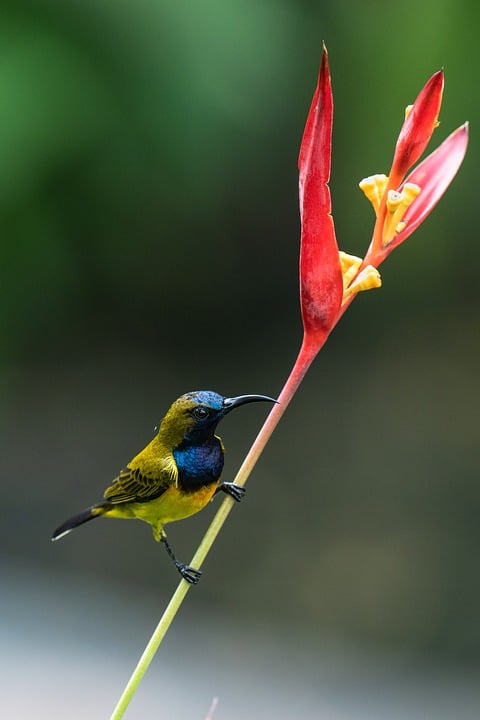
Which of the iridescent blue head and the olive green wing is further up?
the iridescent blue head

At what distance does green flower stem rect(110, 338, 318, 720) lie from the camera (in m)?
0.29

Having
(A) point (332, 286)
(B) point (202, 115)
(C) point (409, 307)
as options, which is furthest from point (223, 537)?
(A) point (332, 286)

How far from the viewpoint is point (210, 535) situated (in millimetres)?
294

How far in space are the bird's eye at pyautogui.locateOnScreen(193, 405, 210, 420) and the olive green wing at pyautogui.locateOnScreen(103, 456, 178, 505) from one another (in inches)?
2.1

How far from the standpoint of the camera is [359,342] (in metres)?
2.81

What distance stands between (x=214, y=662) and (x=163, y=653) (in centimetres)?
14

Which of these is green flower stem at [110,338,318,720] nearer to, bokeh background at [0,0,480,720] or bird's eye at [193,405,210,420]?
bird's eye at [193,405,210,420]

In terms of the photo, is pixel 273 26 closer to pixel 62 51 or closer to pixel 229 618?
pixel 62 51

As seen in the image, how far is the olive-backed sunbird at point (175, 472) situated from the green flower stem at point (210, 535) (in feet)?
0.14

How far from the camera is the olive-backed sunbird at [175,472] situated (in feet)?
1.35

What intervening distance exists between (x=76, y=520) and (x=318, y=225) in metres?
0.18

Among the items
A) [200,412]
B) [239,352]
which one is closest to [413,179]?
[200,412]

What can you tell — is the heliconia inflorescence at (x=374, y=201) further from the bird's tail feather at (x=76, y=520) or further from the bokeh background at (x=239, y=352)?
the bokeh background at (x=239, y=352)

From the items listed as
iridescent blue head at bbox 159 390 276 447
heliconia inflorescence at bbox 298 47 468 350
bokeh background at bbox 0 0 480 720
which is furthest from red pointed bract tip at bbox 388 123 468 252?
bokeh background at bbox 0 0 480 720
